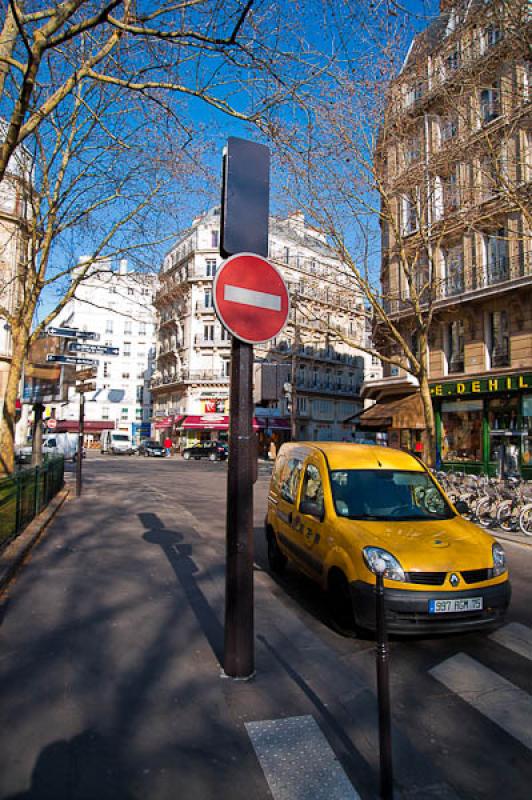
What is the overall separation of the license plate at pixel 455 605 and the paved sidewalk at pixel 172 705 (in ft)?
2.33

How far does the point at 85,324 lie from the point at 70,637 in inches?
2610

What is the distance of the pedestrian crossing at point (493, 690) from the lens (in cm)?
357

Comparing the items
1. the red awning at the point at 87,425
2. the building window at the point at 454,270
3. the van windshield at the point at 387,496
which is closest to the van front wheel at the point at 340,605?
the van windshield at the point at 387,496

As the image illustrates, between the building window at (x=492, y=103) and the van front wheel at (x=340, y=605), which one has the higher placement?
the building window at (x=492, y=103)

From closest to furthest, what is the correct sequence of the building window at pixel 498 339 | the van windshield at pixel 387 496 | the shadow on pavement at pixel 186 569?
the shadow on pavement at pixel 186 569 < the van windshield at pixel 387 496 < the building window at pixel 498 339

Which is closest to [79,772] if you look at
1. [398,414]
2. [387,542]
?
[387,542]

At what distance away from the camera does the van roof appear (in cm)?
630

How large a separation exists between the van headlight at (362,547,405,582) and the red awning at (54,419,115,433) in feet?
219

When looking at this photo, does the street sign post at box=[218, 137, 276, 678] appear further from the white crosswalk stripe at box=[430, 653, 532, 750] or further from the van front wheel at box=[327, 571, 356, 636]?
the white crosswalk stripe at box=[430, 653, 532, 750]

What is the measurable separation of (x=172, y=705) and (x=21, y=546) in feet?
16.3

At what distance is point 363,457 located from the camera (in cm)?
645

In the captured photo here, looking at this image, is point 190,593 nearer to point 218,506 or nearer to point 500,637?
point 500,637

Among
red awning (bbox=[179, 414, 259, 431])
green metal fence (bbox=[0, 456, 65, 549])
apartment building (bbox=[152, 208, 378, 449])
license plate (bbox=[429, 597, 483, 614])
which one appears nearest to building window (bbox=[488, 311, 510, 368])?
green metal fence (bbox=[0, 456, 65, 549])

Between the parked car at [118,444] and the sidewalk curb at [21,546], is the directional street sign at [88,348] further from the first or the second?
the parked car at [118,444]
